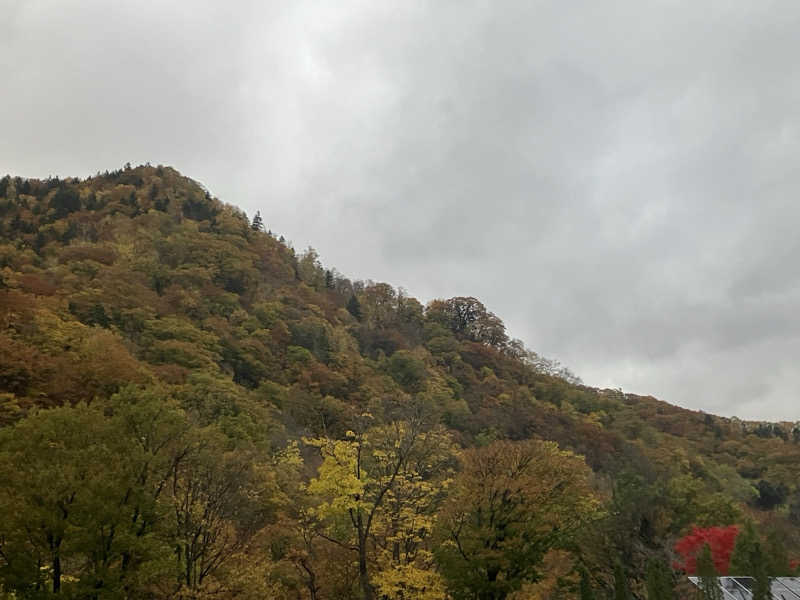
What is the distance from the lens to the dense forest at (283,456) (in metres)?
18.3

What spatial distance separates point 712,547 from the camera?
99.2 feet

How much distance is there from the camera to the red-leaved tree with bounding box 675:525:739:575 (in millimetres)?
29734

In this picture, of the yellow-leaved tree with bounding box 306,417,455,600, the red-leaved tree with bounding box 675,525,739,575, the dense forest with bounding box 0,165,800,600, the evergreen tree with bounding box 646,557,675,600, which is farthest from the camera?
the red-leaved tree with bounding box 675,525,739,575

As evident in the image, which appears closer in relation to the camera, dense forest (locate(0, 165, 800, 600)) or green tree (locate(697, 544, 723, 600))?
dense forest (locate(0, 165, 800, 600))

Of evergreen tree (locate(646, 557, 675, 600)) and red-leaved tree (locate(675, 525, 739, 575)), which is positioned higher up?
red-leaved tree (locate(675, 525, 739, 575))

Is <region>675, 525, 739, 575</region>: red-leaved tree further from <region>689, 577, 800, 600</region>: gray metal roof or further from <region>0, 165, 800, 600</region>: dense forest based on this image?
<region>689, 577, 800, 600</region>: gray metal roof

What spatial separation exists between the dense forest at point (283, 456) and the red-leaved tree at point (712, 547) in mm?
107

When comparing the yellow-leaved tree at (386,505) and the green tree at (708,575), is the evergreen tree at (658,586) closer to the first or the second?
the green tree at (708,575)

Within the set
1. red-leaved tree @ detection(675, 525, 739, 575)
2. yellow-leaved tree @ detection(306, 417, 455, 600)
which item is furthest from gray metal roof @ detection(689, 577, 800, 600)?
yellow-leaved tree @ detection(306, 417, 455, 600)

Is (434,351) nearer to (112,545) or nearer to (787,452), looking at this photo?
(787,452)

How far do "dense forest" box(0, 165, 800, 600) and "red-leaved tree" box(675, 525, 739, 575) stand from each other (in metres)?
0.11

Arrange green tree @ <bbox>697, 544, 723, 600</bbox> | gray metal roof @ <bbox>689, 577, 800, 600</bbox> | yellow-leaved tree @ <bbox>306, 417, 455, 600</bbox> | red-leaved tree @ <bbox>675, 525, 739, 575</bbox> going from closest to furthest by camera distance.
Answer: yellow-leaved tree @ <bbox>306, 417, 455, 600</bbox>, green tree @ <bbox>697, 544, 723, 600</bbox>, gray metal roof @ <bbox>689, 577, 800, 600</bbox>, red-leaved tree @ <bbox>675, 525, 739, 575</bbox>

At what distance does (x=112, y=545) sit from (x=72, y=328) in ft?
110

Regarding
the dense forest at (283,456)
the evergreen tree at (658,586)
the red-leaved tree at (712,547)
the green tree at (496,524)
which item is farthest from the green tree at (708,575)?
the red-leaved tree at (712,547)
